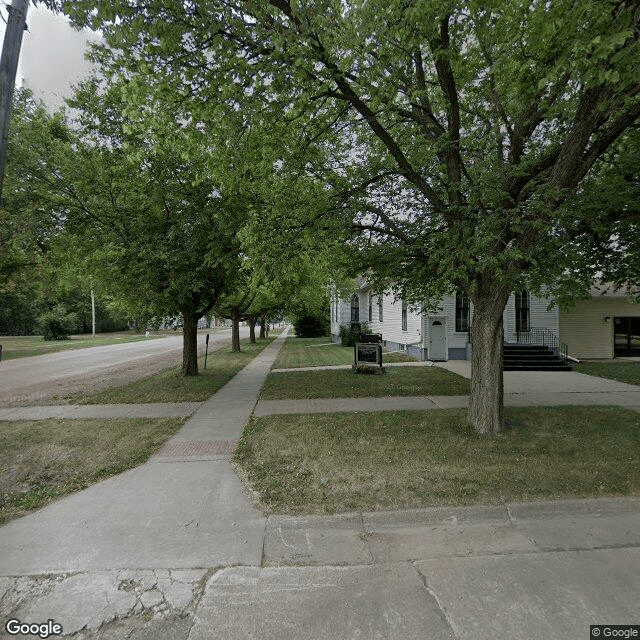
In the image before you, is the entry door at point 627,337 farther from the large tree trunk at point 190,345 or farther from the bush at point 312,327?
the bush at point 312,327

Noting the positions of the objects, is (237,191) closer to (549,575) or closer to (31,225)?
(31,225)

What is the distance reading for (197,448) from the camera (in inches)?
Result: 239

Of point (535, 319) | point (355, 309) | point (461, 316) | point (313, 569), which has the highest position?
point (355, 309)

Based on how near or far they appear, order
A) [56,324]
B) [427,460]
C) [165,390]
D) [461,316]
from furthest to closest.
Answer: [56,324]
[461,316]
[165,390]
[427,460]

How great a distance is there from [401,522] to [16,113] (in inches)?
494

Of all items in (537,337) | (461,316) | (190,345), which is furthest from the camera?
(461,316)

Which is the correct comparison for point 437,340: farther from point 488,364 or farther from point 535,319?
point 488,364

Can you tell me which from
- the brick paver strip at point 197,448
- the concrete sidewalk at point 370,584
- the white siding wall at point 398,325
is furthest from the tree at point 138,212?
the white siding wall at point 398,325

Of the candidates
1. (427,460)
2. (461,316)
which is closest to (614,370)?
(461,316)

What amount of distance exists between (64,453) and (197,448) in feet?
6.23

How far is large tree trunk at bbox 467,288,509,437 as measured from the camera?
628 centimetres

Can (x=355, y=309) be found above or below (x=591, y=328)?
above

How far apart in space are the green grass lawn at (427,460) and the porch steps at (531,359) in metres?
7.54

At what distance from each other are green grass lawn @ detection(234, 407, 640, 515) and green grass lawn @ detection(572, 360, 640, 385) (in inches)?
248
